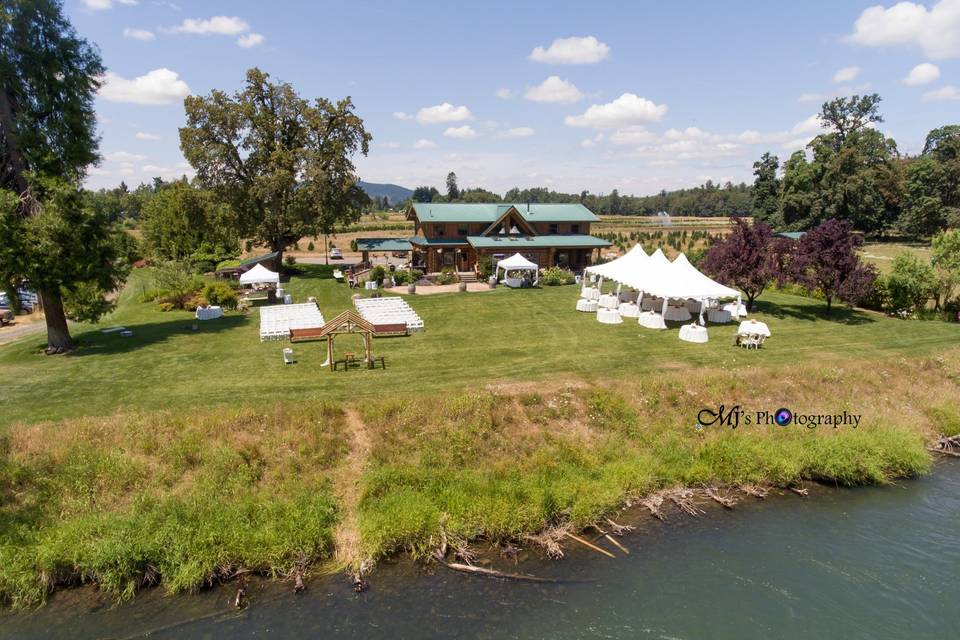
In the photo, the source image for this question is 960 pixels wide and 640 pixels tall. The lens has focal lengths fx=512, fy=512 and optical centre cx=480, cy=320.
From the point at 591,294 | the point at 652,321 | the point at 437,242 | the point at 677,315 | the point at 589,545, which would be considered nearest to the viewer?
the point at 589,545

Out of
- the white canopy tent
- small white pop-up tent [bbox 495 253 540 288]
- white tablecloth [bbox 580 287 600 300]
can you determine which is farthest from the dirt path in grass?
small white pop-up tent [bbox 495 253 540 288]

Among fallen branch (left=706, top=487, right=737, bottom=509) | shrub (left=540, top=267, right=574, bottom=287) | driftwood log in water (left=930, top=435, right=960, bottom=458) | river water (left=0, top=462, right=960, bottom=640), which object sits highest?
shrub (left=540, top=267, right=574, bottom=287)

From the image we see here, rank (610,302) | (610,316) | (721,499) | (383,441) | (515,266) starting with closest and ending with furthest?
(721,499) < (383,441) < (610,316) < (610,302) < (515,266)

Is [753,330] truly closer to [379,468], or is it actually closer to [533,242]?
[379,468]

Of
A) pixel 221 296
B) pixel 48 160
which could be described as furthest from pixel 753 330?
pixel 48 160

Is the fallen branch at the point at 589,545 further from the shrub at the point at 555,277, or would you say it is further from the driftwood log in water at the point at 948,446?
the shrub at the point at 555,277

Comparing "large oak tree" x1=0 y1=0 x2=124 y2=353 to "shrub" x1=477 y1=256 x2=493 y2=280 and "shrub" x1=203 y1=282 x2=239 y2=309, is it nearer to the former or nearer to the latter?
"shrub" x1=203 y1=282 x2=239 y2=309

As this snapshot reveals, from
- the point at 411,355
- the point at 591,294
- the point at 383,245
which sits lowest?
the point at 411,355
